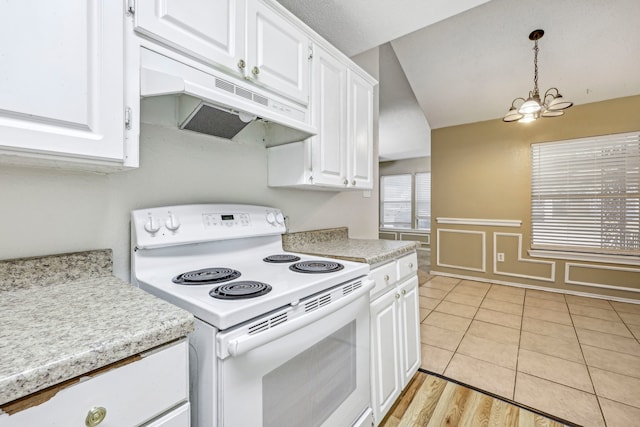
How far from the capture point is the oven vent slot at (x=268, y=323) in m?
0.75

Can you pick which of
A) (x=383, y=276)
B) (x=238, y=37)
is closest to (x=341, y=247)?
(x=383, y=276)

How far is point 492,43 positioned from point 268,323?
349 cm

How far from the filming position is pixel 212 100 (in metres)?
0.94

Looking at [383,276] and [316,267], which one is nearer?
[316,267]

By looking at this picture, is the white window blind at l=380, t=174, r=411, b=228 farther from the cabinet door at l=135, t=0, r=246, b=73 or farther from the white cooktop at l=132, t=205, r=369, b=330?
the cabinet door at l=135, t=0, r=246, b=73

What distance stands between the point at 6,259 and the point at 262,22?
125 centimetres

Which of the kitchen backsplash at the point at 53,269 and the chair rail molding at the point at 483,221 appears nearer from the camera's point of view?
the kitchen backsplash at the point at 53,269

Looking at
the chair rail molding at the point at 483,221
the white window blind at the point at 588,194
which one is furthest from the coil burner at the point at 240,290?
the white window blind at the point at 588,194

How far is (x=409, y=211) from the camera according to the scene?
22.3 feet

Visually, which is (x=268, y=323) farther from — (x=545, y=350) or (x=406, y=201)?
(x=406, y=201)

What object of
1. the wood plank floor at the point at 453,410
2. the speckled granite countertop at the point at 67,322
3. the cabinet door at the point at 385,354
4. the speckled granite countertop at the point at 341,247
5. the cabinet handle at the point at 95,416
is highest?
the speckled granite countertop at the point at 341,247

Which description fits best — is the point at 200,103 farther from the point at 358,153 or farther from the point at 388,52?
the point at 388,52

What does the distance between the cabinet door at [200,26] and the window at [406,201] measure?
6.04 meters

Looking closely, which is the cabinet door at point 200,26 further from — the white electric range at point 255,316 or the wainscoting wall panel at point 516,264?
the wainscoting wall panel at point 516,264
